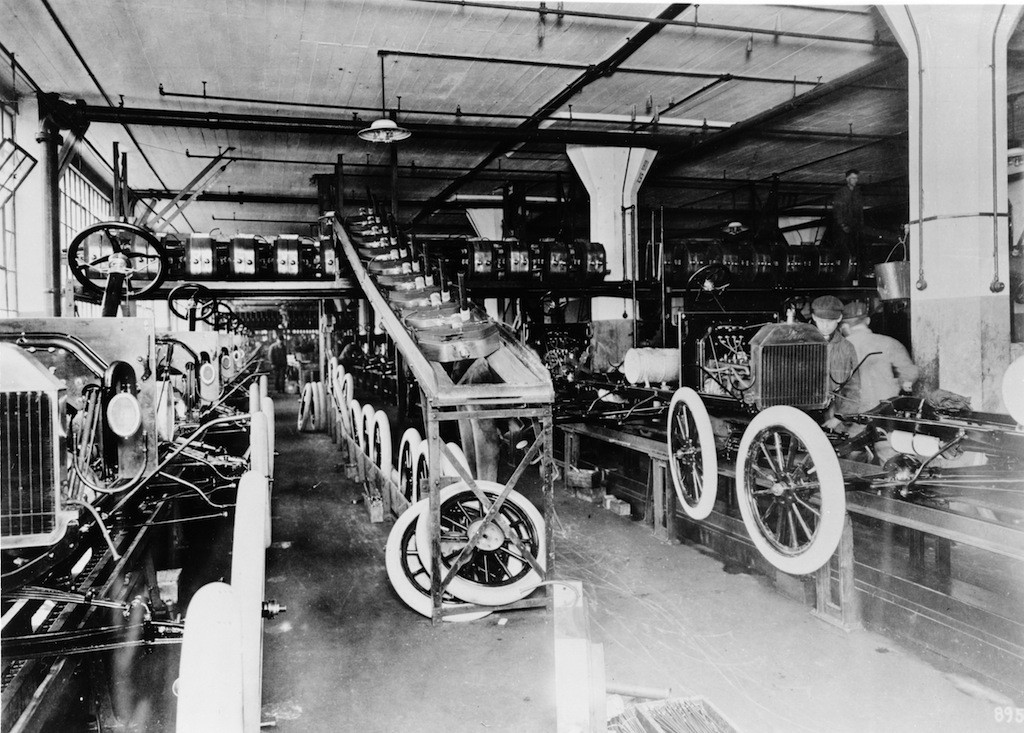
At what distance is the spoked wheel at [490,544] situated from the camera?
3.95 metres

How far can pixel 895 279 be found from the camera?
5.66 m

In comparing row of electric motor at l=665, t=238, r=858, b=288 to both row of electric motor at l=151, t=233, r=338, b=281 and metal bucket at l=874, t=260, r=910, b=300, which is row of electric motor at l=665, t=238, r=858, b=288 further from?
row of electric motor at l=151, t=233, r=338, b=281

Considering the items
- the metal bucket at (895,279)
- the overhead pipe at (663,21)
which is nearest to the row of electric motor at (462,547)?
the metal bucket at (895,279)

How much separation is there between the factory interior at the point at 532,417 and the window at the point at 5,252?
5cm

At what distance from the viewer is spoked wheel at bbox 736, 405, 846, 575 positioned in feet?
11.5

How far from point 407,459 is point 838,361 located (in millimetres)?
3912

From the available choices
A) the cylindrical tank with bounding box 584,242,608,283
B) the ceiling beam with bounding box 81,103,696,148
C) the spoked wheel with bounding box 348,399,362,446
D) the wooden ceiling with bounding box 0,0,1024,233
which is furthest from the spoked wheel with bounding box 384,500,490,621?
the cylindrical tank with bounding box 584,242,608,283

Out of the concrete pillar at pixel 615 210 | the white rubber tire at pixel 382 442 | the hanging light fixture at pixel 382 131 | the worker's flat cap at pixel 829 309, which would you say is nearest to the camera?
the worker's flat cap at pixel 829 309

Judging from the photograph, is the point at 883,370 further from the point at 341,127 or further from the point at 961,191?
the point at 341,127

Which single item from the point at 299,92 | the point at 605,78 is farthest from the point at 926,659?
the point at 299,92

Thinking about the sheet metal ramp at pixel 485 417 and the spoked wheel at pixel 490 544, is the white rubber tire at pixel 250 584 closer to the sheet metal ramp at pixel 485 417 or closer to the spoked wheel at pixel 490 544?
the sheet metal ramp at pixel 485 417

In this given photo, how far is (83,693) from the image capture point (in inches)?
119

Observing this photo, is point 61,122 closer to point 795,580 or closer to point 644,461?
point 644,461

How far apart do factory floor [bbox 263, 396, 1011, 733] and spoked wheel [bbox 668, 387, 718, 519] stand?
0.44m
